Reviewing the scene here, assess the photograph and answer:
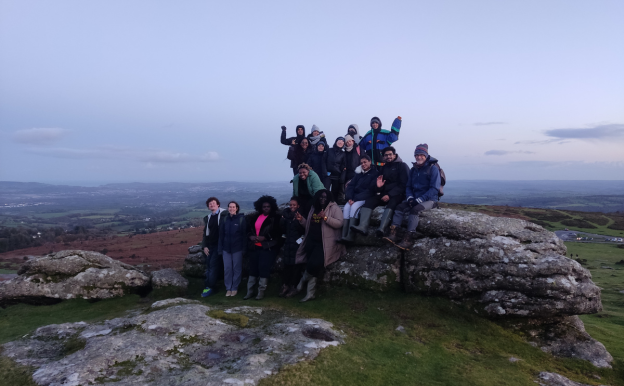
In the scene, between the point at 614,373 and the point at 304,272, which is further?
the point at 304,272

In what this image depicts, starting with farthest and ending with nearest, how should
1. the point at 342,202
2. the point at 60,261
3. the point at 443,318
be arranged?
the point at 342,202 → the point at 60,261 → the point at 443,318

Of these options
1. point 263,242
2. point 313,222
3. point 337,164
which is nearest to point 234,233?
point 263,242

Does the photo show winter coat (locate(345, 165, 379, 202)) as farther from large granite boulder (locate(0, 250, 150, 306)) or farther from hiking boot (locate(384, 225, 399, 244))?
large granite boulder (locate(0, 250, 150, 306))

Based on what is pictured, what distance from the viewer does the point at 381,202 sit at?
48.4 feet

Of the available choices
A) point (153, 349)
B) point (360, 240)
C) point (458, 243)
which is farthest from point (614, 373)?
point (153, 349)

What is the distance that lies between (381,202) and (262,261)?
18.8 feet

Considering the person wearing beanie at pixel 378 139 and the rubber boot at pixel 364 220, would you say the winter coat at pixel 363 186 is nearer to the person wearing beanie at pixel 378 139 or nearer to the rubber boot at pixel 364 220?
the rubber boot at pixel 364 220

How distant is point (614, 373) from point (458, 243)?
5.52m

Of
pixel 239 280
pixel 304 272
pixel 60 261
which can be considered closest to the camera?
pixel 304 272

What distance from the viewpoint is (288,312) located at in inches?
480

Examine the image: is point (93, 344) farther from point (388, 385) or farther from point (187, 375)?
point (388, 385)

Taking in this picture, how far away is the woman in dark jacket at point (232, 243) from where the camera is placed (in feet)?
48.6

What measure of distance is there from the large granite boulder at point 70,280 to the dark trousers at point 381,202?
11801 mm

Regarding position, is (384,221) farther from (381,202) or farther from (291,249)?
(291,249)
